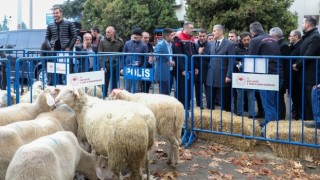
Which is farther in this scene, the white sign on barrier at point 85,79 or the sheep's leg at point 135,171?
the white sign on barrier at point 85,79

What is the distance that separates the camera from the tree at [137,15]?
26.7 m

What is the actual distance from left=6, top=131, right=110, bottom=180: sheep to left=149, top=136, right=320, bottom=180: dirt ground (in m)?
1.16

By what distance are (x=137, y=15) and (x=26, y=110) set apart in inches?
832

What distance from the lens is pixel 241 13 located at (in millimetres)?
18688

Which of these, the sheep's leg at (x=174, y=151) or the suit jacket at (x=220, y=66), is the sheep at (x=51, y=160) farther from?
the suit jacket at (x=220, y=66)

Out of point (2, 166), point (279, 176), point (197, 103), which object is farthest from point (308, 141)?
point (2, 166)

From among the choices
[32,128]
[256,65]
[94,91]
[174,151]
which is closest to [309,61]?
[256,65]

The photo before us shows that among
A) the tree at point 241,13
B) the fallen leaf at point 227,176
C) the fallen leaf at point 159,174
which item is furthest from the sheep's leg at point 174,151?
the tree at point 241,13

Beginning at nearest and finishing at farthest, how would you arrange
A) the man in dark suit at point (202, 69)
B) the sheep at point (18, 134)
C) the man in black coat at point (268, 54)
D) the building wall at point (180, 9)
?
the sheep at point (18, 134) < the man in black coat at point (268, 54) < the man in dark suit at point (202, 69) < the building wall at point (180, 9)

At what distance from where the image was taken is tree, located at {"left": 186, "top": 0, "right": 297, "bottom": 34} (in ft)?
61.6

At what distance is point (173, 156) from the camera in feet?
21.7

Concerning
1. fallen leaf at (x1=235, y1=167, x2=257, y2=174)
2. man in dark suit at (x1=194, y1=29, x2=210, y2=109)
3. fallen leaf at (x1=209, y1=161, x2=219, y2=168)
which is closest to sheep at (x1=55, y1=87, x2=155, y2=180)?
fallen leaf at (x1=209, y1=161, x2=219, y2=168)

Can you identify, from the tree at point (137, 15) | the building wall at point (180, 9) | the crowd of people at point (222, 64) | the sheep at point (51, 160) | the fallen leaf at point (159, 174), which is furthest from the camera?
the building wall at point (180, 9)

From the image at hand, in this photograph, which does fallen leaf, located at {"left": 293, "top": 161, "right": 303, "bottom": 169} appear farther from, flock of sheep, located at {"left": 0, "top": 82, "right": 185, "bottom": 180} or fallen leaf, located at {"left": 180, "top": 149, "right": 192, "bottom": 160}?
flock of sheep, located at {"left": 0, "top": 82, "right": 185, "bottom": 180}
